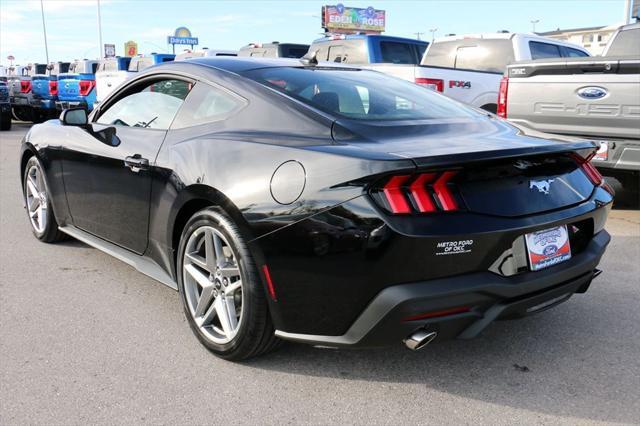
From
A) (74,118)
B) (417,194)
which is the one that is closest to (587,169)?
(417,194)

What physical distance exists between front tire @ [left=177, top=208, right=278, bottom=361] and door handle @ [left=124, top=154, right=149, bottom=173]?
56 cm

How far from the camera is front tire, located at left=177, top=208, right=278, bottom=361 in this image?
9.44ft

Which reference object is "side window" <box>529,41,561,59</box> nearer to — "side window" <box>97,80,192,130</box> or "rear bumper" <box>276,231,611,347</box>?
"side window" <box>97,80,192,130</box>

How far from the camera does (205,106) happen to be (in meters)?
3.47

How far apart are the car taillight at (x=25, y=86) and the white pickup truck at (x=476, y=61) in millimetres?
16470

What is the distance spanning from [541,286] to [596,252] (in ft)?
1.75

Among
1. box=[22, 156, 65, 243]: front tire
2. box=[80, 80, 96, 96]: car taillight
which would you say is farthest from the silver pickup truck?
box=[80, 80, 96, 96]: car taillight

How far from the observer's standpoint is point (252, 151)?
9.61ft

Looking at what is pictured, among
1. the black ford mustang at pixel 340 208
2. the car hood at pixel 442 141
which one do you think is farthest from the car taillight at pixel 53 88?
the car hood at pixel 442 141

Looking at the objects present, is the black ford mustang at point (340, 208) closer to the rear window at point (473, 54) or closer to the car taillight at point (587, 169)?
the car taillight at point (587, 169)

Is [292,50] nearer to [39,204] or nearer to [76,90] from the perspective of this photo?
[76,90]

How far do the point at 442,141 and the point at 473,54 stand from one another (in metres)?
8.04

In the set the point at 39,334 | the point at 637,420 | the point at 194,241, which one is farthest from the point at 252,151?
the point at 637,420

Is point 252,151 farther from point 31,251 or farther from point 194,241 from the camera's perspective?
point 31,251
